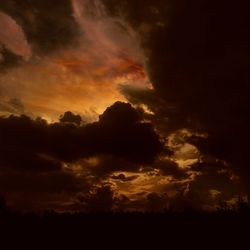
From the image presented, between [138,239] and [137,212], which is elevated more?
[137,212]

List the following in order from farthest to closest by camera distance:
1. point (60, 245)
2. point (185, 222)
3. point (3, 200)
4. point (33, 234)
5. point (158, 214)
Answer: point (3, 200)
point (158, 214)
point (185, 222)
point (33, 234)
point (60, 245)

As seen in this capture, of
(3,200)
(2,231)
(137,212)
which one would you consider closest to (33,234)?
(2,231)

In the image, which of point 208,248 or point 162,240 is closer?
point 208,248

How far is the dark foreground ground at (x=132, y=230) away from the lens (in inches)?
→ 3120

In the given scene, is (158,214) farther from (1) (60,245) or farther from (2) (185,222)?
(1) (60,245)

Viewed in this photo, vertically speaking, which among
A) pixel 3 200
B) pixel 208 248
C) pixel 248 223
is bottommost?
pixel 208 248

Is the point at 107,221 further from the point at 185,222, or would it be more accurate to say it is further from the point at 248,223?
the point at 248,223

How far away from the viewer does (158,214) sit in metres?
105

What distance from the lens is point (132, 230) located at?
88.5 meters

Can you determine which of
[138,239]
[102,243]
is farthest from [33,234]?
[138,239]

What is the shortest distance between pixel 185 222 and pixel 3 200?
83.8 m

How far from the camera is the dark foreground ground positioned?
260 ft

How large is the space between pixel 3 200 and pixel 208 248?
98706 millimetres

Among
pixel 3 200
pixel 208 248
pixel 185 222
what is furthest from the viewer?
pixel 3 200
